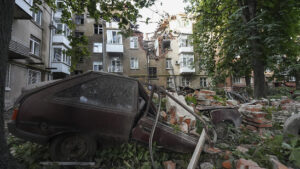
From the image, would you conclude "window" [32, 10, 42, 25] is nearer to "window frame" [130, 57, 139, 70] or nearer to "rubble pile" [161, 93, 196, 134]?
"window frame" [130, 57, 139, 70]

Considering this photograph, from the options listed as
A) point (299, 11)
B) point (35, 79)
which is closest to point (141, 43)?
point (35, 79)

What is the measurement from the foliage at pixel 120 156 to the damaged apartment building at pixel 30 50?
25.1 feet

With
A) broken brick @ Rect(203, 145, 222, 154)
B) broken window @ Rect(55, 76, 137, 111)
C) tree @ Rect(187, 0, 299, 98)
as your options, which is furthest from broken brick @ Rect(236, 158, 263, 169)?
tree @ Rect(187, 0, 299, 98)

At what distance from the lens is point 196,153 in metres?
2.12

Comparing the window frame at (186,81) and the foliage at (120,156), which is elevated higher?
the window frame at (186,81)

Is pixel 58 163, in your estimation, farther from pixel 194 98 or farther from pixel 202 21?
pixel 202 21

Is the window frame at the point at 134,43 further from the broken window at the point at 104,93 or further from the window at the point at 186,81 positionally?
the broken window at the point at 104,93

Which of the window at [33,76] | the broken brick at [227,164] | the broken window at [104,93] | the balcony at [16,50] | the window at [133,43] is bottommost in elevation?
the broken brick at [227,164]

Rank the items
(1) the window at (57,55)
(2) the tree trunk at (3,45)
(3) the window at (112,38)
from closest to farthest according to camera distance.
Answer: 1. (2) the tree trunk at (3,45)
2. (1) the window at (57,55)
3. (3) the window at (112,38)

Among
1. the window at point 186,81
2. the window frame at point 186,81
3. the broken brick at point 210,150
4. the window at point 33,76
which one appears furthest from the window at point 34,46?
the window at point 186,81

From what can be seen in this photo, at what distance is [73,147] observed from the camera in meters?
2.22

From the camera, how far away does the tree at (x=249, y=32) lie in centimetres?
630

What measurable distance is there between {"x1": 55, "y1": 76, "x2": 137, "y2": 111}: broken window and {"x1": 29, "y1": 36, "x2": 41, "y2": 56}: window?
1346cm

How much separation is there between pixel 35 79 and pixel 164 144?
1466cm
